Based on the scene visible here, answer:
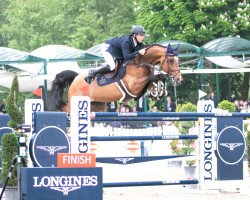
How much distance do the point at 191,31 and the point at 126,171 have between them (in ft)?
65.4

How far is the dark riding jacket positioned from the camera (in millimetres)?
13891

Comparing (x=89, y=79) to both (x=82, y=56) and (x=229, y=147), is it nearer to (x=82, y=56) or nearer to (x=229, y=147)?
(x=229, y=147)

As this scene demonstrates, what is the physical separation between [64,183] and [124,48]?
221 inches

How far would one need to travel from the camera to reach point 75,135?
10391mm

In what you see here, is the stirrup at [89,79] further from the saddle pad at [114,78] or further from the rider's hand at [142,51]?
the rider's hand at [142,51]

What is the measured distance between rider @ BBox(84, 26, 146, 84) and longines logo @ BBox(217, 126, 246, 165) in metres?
2.00

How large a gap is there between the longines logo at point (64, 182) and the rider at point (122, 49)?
210 inches

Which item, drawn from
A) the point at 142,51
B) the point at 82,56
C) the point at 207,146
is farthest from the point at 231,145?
the point at 82,56

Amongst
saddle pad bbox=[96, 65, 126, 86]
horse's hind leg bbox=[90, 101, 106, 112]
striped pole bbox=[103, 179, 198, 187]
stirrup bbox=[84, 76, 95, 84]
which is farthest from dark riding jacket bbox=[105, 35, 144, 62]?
striped pole bbox=[103, 179, 198, 187]

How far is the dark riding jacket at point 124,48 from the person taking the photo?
13.9 metres

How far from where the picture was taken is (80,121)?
10492 millimetres

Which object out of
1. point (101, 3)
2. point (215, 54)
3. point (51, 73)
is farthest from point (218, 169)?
point (101, 3)

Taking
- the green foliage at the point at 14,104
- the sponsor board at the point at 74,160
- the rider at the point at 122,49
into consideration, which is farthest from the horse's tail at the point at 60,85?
the sponsor board at the point at 74,160

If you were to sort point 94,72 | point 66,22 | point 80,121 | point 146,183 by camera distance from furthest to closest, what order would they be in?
1. point 66,22
2. point 94,72
3. point 146,183
4. point 80,121
